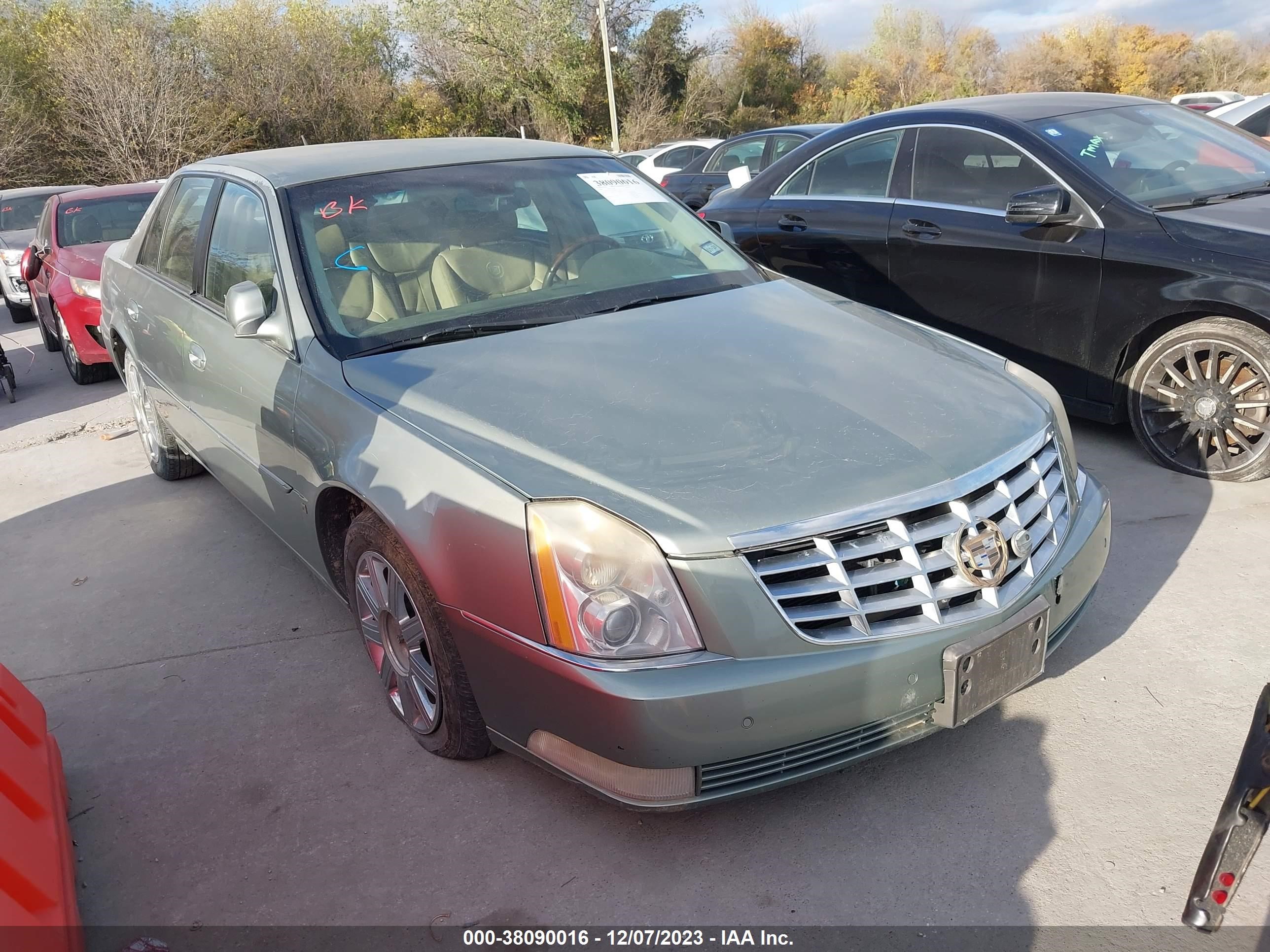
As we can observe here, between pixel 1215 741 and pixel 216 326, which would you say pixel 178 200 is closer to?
pixel 216 326

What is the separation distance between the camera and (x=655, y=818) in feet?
9.16

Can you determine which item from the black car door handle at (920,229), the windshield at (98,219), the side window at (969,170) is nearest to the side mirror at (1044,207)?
the side window at (969,170)

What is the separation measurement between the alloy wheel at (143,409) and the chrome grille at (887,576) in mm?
4204

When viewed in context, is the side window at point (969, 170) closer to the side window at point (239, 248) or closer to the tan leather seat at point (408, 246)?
the tan leather seat at point (408, 246)

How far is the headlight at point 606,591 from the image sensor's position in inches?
93.1

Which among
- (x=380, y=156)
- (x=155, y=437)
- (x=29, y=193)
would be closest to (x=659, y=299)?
(x=380, y=156)

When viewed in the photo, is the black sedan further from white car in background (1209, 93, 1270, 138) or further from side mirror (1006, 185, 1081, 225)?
white car in background (1209, 93, 1270, 138)

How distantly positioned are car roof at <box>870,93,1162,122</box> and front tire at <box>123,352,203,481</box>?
4.17 meters

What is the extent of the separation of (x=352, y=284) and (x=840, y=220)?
331 cm

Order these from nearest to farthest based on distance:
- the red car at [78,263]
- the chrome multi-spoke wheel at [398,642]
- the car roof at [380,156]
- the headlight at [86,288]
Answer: the chrome multi-spoke wheel at [398,642]
the car roof at [380,156]
the headlight at [86,288]
the red car at [78,263]

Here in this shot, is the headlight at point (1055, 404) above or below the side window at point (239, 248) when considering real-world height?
below

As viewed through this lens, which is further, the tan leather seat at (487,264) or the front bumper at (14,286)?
the front bumper at (14,286)

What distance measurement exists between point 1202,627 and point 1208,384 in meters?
1.46

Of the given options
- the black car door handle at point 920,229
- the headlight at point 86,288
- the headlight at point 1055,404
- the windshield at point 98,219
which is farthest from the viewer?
the windshield at point 98,219
